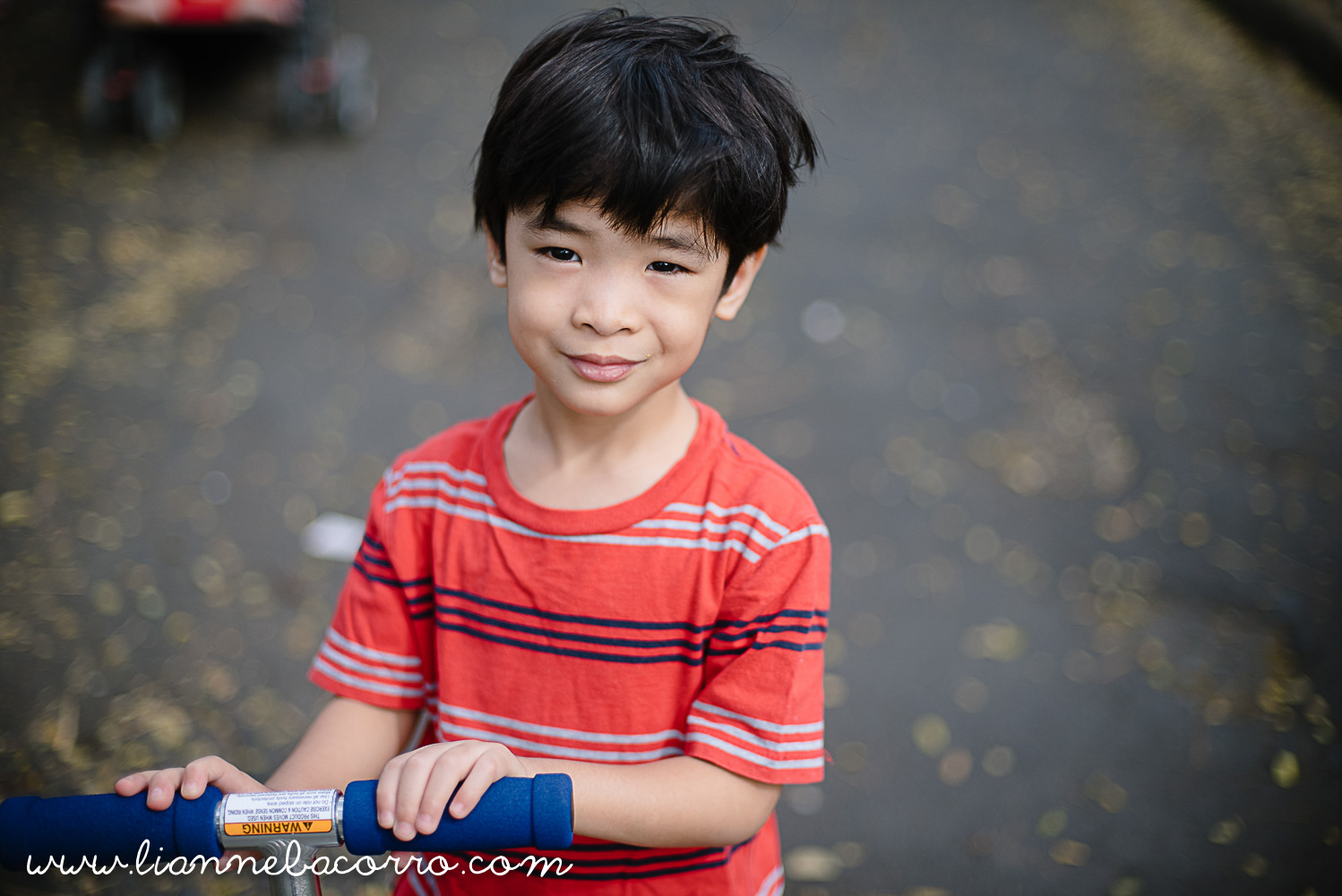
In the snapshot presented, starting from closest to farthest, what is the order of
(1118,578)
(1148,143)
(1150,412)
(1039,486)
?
(1118,578)
(1039,486)
(1150,412)
(1148,143)

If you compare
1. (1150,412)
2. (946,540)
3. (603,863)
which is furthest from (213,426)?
(1150,412)

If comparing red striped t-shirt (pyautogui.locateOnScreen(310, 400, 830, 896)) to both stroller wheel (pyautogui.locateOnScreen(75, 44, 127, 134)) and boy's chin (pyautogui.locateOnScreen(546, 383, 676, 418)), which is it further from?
stroller wheel (pyautogui.locateOnScreen(75, 44, 127, 134))

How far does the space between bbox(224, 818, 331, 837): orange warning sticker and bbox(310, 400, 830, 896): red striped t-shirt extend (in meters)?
0.43

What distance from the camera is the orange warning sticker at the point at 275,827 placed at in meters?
1.07

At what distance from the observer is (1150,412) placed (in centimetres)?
453

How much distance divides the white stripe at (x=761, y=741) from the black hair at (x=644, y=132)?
66 centimetres

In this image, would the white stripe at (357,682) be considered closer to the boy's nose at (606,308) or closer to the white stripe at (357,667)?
the white stripe at (357,667)

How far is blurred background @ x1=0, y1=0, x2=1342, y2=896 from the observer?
10.1 feet

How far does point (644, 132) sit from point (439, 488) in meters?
0.63

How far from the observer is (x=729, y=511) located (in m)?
1.43

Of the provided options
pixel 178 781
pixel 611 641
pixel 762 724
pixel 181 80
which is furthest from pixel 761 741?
pixel 181 80

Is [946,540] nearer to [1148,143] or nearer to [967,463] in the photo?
[967,463]

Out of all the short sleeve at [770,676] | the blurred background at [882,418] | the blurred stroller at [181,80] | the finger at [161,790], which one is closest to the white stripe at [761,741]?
the short sleeve at [770,676]

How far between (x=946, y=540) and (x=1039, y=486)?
543 millimetres
